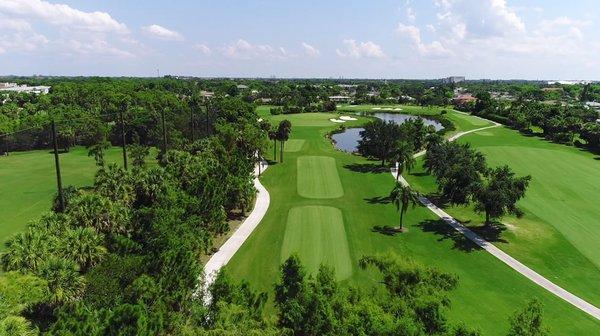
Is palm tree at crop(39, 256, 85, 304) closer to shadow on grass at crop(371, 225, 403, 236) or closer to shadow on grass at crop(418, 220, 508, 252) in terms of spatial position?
shadow on grass at crop(371, 225, 403, 236)

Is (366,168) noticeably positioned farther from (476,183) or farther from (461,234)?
(461,234)

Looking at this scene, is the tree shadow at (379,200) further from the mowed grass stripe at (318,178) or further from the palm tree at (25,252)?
the palm tree at (25,252)

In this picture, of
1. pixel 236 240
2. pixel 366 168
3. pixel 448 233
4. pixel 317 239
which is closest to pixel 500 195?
pixel 448 233

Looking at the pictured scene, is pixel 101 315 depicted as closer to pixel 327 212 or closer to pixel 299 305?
pixel 299 305

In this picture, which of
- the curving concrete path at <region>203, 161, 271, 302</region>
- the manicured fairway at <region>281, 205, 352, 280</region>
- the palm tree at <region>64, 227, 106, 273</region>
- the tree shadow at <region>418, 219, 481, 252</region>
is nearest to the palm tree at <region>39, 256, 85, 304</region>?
the palm tree at <region>64, 227, 106, 273</region>

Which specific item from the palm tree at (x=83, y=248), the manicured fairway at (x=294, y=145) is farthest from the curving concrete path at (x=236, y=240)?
the manicured fairway at (x=294, y=145)

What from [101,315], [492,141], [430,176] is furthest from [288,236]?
[492,141]
